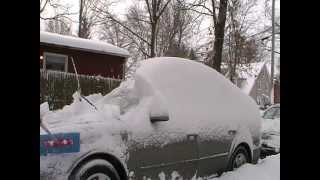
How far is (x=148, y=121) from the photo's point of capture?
4867 mm

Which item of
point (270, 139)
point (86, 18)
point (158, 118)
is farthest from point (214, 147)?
point (86, 18)

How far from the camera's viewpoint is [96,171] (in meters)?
4.28


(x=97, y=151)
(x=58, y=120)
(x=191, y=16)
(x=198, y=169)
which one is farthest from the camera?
(x=191, y=16)

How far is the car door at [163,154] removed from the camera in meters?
4.66

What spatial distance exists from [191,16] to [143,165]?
1277 centimetres

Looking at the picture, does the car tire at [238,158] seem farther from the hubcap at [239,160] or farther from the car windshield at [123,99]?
the car windshield at [123,99]

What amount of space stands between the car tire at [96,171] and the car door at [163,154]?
241mm

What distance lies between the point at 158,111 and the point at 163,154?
456mm

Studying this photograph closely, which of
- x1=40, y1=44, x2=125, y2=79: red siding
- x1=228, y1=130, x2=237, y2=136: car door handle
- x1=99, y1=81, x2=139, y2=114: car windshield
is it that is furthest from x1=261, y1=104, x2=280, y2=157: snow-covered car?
x1=40, y1=44, x2=125, y2=79: red siding

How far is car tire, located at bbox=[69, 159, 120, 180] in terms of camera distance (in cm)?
421

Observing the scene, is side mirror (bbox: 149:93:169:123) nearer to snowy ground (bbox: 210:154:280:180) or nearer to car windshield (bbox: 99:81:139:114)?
car windshield (bbox: 99:81:139:114)
